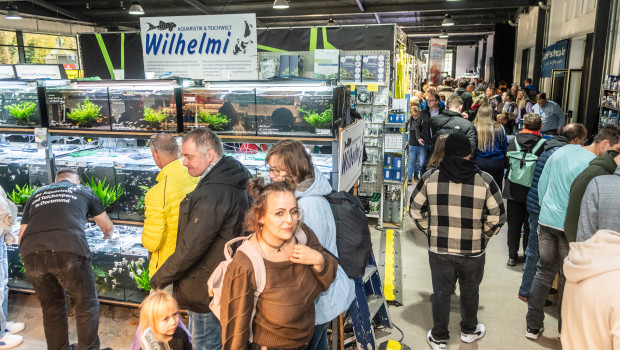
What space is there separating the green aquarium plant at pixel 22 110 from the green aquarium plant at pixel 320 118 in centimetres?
241

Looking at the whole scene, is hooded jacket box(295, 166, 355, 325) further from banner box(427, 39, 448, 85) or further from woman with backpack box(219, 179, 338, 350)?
banner box(427, 39, 448, 85)

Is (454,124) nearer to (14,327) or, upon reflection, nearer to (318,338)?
(318,338)

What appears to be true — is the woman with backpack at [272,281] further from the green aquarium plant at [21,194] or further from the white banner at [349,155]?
the green aquarium plant at [21,194]

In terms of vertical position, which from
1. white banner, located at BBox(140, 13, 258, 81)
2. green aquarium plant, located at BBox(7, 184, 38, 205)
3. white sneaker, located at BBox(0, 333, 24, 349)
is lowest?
white sneaker, located at BBox(0, 333, 24, 349)

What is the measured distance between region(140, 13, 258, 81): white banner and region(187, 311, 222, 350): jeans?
225cm

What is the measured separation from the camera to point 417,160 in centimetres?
863

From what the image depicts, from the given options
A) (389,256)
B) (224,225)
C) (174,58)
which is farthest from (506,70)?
(224,225)

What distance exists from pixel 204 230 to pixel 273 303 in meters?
0.75

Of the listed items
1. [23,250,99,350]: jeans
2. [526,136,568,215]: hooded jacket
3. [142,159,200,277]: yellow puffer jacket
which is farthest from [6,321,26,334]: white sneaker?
[526,136,568,215]: hooded jacket

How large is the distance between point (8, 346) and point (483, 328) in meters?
3.78

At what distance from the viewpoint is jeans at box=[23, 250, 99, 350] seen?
3.17 meters

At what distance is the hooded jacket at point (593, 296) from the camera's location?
1479 millimetres

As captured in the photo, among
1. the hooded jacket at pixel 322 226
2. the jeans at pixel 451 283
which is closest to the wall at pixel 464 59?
the jeans at pixel 451 283

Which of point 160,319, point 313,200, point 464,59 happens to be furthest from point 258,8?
point 464,59
